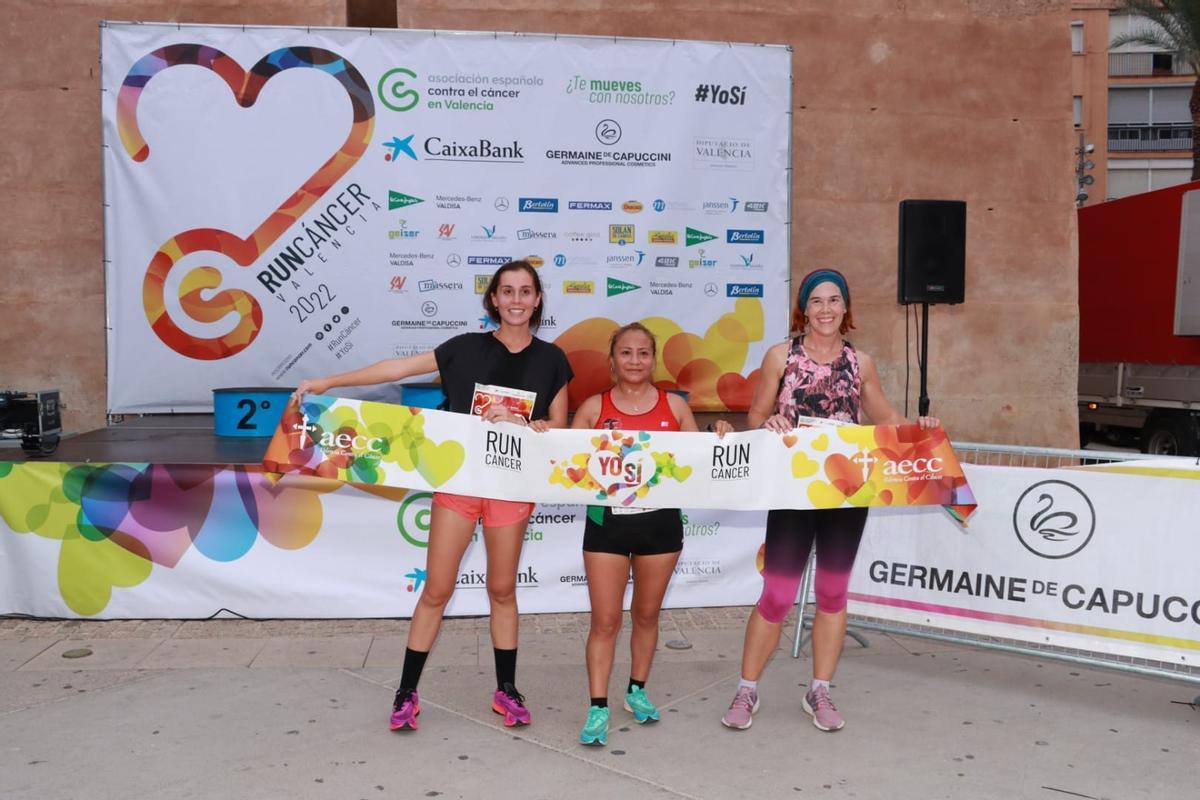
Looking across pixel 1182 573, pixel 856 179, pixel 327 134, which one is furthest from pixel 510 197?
pixel 1182 573

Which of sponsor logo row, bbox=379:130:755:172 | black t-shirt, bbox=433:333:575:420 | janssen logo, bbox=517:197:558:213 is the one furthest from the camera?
janssen logo, bbox=517:197:558:213

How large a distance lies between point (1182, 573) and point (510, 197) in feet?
15.7

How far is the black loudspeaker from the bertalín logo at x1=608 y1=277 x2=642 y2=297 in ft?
7.02

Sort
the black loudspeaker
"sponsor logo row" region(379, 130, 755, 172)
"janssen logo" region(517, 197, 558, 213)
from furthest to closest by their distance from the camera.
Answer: the black loudspeaker → "janssen logo" region(517, 197, 558, 213) → "sponsor logo row" region(379, 130, 755, 172)

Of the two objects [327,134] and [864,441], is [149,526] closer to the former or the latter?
[327,134]

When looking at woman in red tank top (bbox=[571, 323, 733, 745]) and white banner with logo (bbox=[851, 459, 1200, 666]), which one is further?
white banner with logo (bbox=[851, 459, 1200, 666])

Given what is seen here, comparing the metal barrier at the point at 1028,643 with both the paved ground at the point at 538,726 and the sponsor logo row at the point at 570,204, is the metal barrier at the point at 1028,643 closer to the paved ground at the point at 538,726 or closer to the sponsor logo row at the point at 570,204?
the paved ground at the point at 538,726

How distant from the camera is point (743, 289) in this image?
7316 millimetres

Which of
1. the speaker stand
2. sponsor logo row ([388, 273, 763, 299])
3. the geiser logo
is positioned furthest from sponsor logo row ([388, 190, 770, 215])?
the speaker stand

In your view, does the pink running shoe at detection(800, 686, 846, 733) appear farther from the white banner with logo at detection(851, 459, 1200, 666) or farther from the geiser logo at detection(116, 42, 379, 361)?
the geiser logo at detection(116, 42, 379, 361)

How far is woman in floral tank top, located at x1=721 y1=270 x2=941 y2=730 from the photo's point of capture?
3.84m

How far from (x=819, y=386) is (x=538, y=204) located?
3.75m

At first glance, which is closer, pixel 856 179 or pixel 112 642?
pixel 112 642

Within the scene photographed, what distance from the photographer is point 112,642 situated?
16.2 feet
